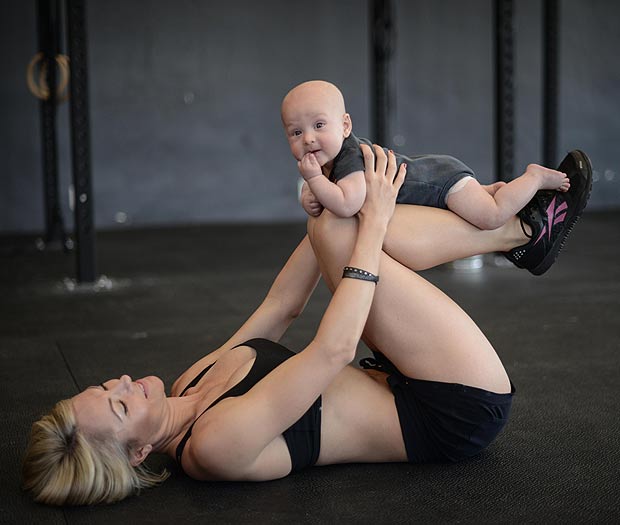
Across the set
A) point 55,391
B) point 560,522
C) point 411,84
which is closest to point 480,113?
point 411,84

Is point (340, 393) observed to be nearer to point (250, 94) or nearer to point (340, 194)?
point (340, 194)

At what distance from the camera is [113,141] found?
9.64 m

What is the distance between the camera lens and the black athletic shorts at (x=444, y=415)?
2.27 m

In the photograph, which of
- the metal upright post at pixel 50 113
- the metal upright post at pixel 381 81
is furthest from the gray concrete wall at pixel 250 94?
the metal upright post at pixel 381 81

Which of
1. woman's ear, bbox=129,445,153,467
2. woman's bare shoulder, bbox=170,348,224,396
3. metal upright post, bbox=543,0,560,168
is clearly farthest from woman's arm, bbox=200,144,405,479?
metal upright post, bbox=543,0,560,168

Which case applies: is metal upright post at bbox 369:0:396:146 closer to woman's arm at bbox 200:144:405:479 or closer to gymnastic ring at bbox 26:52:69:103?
gymnastic ring at bbox 26:52:69:103

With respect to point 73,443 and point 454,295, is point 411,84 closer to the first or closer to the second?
point 454,295

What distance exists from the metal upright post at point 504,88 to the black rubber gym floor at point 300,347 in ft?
2.80

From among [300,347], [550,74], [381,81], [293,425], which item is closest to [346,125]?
[293,425]

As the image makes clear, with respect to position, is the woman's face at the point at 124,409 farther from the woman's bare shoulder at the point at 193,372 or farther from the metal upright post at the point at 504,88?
the metal upright post at the point at 504,88

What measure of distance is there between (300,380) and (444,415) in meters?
0.44

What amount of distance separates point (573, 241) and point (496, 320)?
Result: 354 centimetres

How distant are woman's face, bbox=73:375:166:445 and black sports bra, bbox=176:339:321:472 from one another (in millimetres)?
112

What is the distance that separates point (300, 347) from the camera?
4.18m
